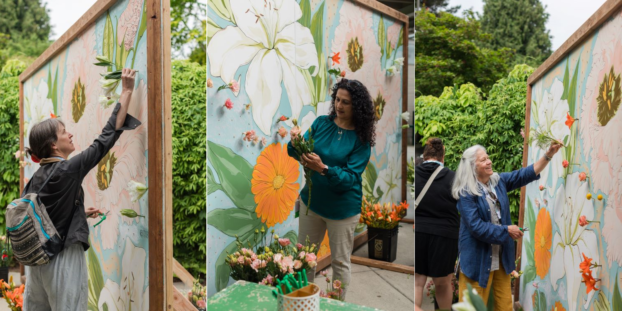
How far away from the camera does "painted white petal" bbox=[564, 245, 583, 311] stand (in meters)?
1.88

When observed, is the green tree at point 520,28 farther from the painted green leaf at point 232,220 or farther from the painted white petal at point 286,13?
the painted green leaf at point 232,220

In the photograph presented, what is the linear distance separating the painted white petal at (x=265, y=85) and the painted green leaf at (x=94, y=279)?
104 cm

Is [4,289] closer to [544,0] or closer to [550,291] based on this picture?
[550,291]

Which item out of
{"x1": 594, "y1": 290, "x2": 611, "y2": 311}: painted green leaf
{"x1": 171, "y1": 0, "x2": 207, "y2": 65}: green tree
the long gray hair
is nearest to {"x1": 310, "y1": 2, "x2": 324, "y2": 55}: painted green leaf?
the long gray hair

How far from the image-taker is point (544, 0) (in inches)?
80.4

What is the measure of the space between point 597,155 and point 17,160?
8.81ft

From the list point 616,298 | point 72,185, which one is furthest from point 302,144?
point 616,298

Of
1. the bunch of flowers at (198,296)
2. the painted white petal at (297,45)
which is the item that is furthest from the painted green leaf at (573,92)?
the bunch of flowers at (198,296)

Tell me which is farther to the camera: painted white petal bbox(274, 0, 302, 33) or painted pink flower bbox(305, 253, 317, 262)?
painted white petal bbox(274, 0, 302, 33)

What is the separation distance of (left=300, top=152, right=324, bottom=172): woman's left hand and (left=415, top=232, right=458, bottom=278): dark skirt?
1.66ft

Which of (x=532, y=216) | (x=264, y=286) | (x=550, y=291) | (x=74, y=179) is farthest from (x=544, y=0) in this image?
(x=74, y=179)

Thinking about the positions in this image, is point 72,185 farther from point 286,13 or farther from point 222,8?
point 286,13

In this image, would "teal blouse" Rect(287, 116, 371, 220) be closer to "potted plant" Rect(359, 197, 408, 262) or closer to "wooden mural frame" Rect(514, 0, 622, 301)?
"potted plant" Rect(359, 197, 408, 262)

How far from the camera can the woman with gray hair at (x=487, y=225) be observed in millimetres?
2004
